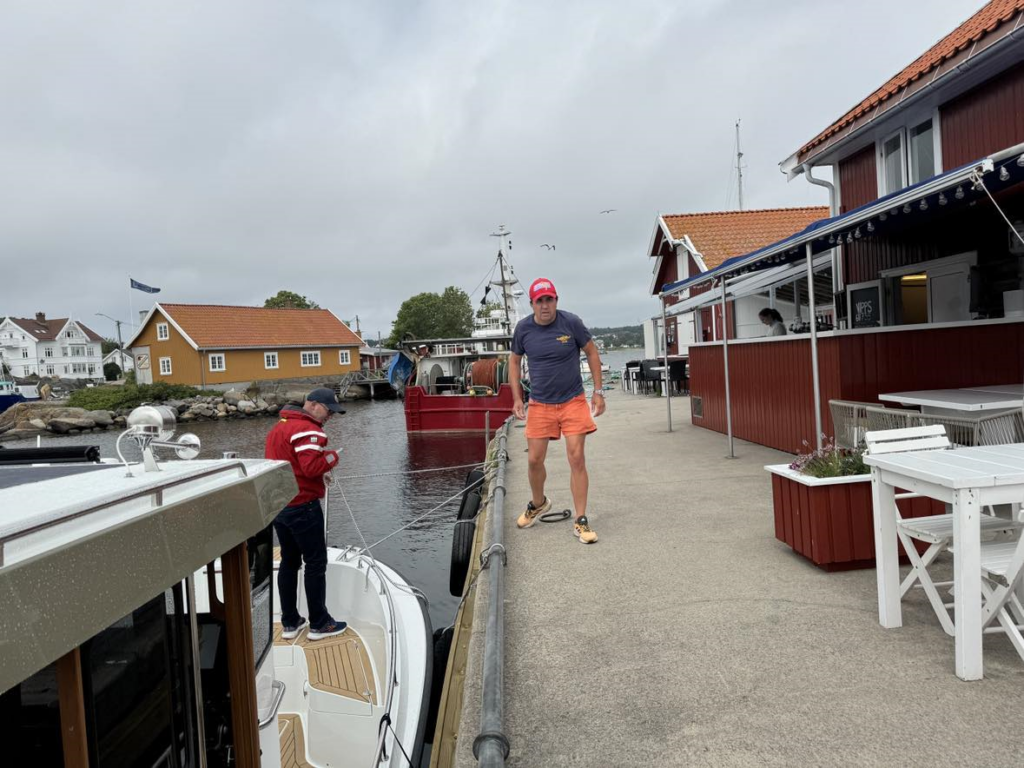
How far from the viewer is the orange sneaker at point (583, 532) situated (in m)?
5.00

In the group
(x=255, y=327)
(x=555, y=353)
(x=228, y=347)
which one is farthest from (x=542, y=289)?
(x=255, y=327)

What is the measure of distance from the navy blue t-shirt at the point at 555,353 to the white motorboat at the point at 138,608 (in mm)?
2676

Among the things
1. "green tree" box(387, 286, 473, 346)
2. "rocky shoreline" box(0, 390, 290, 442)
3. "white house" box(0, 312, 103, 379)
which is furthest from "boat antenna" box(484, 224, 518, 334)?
"white house" box(0, 312, 103, 379)

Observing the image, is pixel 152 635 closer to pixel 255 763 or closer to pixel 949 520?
pixel 255 763

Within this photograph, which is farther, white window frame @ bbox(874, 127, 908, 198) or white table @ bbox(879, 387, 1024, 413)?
white window frame @ bbox(874, 127, 908, 198)

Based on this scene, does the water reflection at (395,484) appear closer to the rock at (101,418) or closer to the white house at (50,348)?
the rock at (101,418)

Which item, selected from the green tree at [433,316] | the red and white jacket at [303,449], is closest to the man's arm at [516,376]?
the red and white jacket at [303,449]

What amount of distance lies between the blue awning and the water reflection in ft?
16.2

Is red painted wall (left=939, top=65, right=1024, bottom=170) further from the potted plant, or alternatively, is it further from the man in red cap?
the man in red cap

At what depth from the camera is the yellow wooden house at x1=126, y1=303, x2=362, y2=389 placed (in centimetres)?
4559

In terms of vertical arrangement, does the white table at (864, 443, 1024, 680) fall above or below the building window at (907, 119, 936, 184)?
below

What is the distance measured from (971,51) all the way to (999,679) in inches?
265

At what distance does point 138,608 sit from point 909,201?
5.29 meters

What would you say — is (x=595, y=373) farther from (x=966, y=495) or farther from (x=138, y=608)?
(x=138, y=608)
